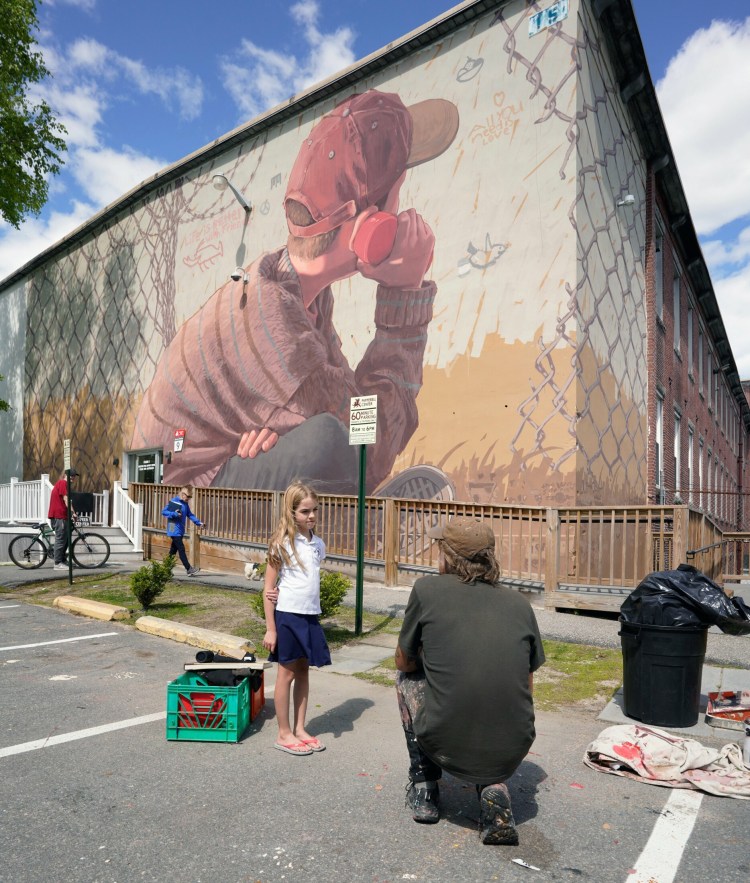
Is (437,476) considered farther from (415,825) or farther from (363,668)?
(415,825)

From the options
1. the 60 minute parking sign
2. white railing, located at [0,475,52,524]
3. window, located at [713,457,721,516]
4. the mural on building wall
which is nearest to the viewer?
the 60 minute parking sign

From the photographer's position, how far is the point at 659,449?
17.5m

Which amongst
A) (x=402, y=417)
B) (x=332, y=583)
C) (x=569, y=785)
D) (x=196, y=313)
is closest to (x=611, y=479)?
(x=402, y=417)

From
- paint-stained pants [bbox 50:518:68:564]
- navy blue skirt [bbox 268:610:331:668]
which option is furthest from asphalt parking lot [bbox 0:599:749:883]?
paint-stained pants [bbox 50:518:68:564]

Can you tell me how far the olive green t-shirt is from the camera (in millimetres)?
3270

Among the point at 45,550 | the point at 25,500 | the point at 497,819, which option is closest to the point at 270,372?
the point at 45,550

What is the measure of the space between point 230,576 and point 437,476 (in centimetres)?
447

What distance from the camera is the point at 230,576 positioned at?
531 inches

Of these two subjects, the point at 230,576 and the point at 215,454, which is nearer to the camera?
the point at 230,576

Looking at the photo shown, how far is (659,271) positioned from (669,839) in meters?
17.6

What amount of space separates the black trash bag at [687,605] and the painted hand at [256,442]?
12.6m

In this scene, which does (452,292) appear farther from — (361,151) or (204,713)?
(204,713)

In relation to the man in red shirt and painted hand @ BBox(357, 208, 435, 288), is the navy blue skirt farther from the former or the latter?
painted hand @ BBox(357, 208, 435, 288)

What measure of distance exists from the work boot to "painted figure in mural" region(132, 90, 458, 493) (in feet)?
35.8
